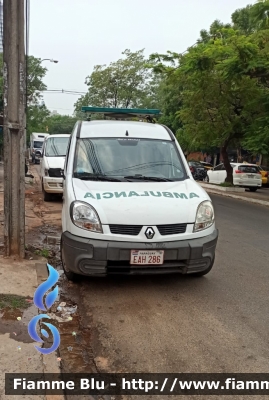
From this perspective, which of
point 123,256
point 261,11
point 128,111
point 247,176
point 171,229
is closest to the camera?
point 123,256

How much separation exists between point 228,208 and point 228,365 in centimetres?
1033

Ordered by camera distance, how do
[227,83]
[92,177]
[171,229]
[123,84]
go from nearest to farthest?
[171,229], [92,177], [227,83], [123,84]

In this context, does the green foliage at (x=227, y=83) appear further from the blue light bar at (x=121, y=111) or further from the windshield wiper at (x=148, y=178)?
the windshield wiper at (x=148, y=178)

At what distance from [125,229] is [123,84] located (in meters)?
40.0

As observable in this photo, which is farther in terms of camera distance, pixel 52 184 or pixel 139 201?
pixel 52 184

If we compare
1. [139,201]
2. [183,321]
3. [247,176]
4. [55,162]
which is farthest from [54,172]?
[247,176]

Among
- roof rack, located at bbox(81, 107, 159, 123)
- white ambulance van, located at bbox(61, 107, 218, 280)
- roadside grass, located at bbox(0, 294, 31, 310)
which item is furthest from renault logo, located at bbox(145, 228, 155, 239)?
roof rack, located at bbox(81, 107, 159, 123)

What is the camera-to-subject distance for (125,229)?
171 inches

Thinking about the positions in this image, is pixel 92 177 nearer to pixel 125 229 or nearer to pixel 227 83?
pixel 125 229

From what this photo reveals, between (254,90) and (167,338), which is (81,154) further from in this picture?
(254,90)

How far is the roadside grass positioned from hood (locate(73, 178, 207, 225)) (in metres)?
1.16

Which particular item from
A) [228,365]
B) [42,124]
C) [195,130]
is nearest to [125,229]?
[228,365]

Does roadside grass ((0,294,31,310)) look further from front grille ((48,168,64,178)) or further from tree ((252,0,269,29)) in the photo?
tree ((252,0,269,29))

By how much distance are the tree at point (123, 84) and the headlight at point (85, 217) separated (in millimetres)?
39050
